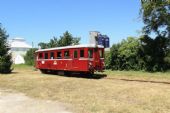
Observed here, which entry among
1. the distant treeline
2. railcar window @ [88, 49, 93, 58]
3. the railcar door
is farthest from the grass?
the distant treeline

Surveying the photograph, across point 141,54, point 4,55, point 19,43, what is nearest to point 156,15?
point 141,54

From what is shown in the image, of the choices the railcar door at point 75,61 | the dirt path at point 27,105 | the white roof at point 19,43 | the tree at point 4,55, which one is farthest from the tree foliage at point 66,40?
the white roof at point 19,43

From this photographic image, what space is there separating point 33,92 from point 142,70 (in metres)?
15.1

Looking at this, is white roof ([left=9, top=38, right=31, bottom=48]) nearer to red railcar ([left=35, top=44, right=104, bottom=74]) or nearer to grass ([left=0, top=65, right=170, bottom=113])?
red railcar ([left=35, top=44, right=104, bottom=74])

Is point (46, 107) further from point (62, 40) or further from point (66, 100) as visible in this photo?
point (62, 40)

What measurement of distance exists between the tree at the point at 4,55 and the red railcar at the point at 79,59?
6.92 meters

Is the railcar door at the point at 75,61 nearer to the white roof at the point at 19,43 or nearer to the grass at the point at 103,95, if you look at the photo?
the grass at the point at 103,95

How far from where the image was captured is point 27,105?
1691 centimetres

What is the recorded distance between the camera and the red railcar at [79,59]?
2852 centimetres

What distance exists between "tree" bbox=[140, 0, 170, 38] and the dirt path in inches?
656

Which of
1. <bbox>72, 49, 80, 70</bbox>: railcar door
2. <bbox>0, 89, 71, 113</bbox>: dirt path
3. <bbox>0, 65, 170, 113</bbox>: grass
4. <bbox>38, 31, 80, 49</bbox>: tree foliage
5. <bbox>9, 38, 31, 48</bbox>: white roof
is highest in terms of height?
<bbox>9, 38, 31, 48</bbox>: white roof

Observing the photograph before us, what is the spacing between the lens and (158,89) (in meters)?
20.2

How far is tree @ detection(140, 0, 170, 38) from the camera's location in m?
32.2

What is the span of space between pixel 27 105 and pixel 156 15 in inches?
787
